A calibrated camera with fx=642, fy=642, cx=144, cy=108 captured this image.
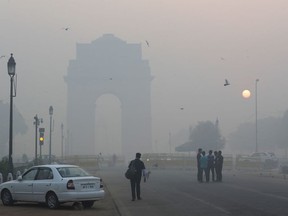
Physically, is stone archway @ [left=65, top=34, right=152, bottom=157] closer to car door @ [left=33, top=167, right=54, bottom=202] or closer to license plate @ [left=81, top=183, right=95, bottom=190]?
car door @ [left=33, top=167, right=54, bottom=202]

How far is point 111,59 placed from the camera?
123 metres

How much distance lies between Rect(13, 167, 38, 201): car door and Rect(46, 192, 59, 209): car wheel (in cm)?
76

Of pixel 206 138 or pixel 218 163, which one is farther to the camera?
pixel 206 138

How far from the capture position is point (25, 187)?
765 inches

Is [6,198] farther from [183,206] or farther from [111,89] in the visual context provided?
[111,89]

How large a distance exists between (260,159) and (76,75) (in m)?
64.7

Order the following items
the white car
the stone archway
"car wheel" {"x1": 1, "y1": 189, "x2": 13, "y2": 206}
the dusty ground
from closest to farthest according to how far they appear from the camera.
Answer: the dusty ground < the white car < "car wheel" {"x1": 1, "y1": 189, "x2": 13, "y2": 206} < the stone archway

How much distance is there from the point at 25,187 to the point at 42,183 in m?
0.83

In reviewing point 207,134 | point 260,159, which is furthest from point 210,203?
point 207,134

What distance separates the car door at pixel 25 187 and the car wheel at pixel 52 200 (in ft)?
2.50

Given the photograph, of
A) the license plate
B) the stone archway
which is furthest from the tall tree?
the license plate

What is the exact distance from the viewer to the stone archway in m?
120

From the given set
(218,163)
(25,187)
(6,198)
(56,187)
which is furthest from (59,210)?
(218,163)

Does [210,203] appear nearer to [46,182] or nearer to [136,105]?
[46,182]
